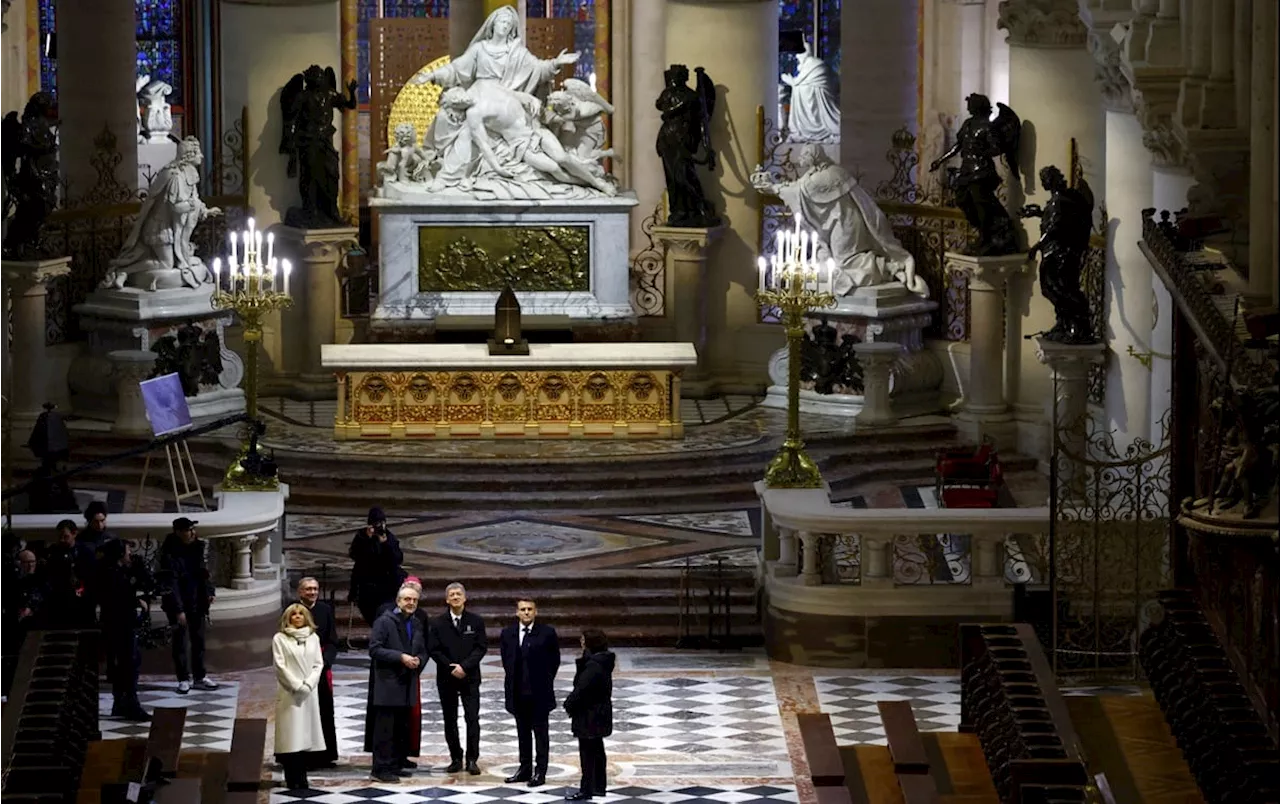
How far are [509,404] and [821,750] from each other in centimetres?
885

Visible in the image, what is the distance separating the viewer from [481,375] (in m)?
26.6

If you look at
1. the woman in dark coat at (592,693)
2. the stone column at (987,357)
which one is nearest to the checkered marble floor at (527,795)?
the woman in dark coat at (592,693)

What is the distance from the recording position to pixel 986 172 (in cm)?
2666

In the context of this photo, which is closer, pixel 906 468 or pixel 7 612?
pixel 7 612

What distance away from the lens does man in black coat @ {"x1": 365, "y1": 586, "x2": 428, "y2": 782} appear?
61.2ft

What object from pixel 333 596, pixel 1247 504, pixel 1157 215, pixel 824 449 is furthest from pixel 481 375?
pixel 1247 504

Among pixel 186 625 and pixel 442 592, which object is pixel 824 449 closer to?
pixel 442 592

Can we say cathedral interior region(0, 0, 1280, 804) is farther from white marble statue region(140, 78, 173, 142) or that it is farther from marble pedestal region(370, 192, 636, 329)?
white marble statue region(140, 78, 173, 142)

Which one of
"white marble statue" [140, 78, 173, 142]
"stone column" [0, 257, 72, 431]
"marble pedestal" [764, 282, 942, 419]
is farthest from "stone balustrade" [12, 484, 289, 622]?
"white marble statue" [140, 78, 173, 142]

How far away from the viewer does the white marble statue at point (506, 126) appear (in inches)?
1123

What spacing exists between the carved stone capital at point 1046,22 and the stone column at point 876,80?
163 inches

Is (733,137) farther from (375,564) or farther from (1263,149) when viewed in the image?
(1263,149)

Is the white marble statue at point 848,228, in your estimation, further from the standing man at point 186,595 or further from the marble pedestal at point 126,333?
the standing man at point 186,595

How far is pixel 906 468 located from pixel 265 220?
681 cm
